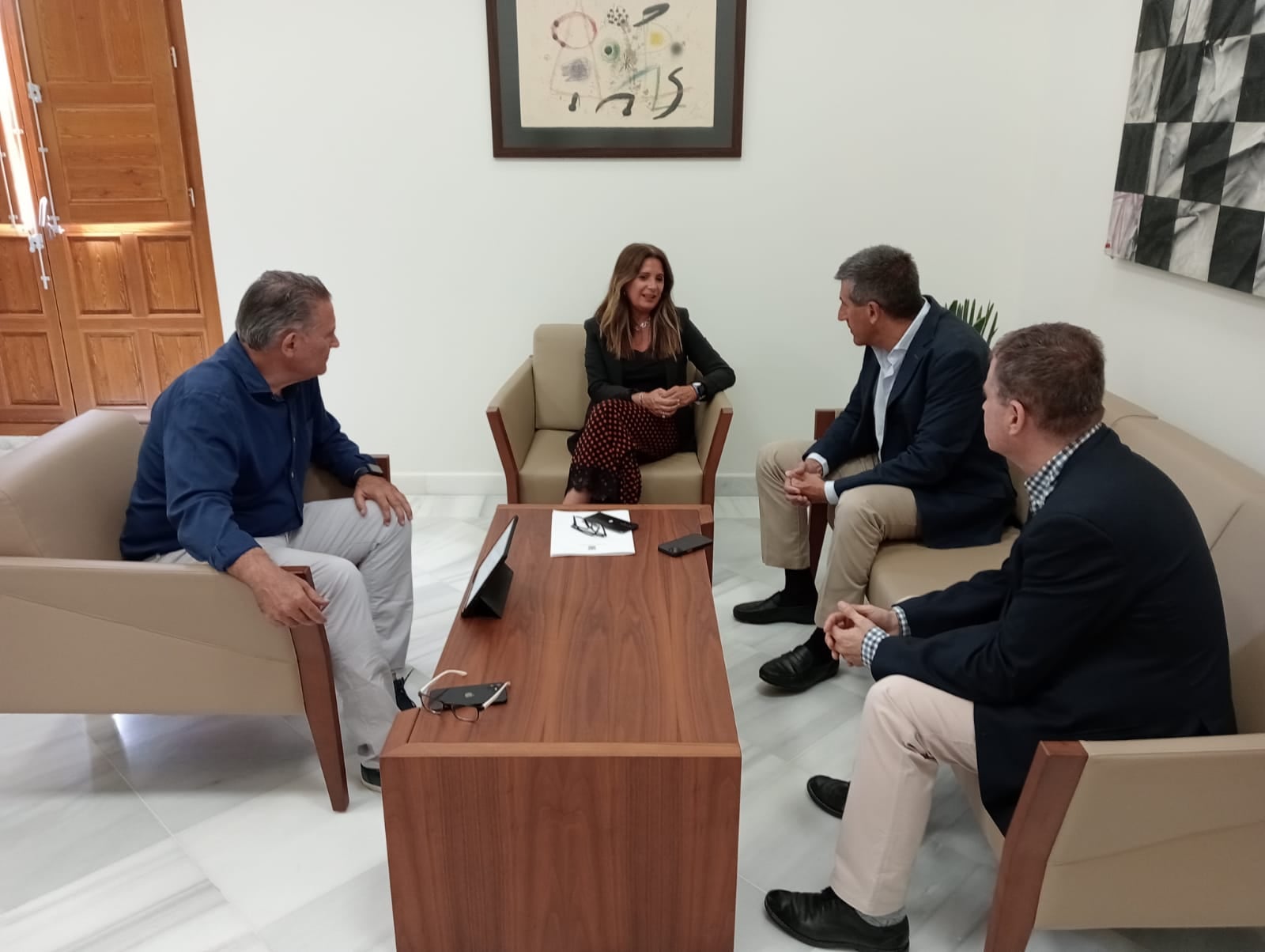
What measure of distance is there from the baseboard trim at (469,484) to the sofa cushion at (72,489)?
1675mm

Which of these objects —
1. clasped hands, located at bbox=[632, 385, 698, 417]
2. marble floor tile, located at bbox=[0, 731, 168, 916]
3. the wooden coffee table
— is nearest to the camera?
the wooden coffee table

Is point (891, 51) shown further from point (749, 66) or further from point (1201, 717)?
point (1201, 717)

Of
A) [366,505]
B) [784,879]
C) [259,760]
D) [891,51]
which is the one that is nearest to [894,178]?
[891,51]

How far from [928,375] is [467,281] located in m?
2.02

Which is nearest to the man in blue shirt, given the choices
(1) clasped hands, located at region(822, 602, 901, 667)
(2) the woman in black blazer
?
(2) the woman in black blazer

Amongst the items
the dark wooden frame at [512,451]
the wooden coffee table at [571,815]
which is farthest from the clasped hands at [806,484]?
the wooden coffee table at [571,815]

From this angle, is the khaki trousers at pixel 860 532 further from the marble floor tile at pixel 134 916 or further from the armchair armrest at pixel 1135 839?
the marble floor tile at pixel 134 916

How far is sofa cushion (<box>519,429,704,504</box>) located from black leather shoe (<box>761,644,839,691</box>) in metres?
0.69

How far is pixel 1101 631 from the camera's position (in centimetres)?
146

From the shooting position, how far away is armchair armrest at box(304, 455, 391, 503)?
102 inches

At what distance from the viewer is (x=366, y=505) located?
2477mm

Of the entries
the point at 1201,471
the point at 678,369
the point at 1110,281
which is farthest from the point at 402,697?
the point at 1110,281

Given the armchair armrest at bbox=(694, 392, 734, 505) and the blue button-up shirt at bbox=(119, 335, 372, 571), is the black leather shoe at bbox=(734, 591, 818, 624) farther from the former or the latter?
the blue button-up shirt at bbox=(119, 335, 372, 571)

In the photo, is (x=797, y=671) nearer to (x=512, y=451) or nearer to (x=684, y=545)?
(x=684, y=545)
